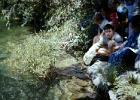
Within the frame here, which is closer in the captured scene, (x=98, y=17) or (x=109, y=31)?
(x=109, y=31)

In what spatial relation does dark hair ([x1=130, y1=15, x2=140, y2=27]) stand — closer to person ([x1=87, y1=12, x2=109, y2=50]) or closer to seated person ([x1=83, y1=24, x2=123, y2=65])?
seated person ([x1=83, y1=24, x2=123, y2=65])

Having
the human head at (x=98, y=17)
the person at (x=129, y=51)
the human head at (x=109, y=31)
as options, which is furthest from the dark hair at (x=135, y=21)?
the human head at (x=98, y=17)

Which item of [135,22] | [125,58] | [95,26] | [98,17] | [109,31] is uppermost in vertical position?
[135,22]

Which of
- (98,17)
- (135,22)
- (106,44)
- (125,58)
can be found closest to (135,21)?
(135,22)

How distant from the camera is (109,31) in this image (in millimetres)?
10219

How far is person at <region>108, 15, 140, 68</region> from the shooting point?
9.02 meters

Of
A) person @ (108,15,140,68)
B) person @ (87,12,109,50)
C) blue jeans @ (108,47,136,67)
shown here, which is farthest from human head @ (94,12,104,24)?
blue jeans @ (108,47,136,67)

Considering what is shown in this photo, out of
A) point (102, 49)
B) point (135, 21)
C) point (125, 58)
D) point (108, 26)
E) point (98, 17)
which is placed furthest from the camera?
point (98, 17)

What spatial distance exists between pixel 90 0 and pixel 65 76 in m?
3.29

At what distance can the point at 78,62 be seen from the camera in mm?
10312

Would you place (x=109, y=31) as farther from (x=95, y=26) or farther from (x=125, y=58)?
(x=125, y=58)

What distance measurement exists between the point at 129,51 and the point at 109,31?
130cm

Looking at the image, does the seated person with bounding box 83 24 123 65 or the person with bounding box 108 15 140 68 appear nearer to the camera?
the person with bounding box 108 15 140 68

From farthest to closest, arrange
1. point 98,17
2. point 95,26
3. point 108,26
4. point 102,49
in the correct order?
1. point 95,26
2. point 98,17
3. point 108,26
4. point 102,49
